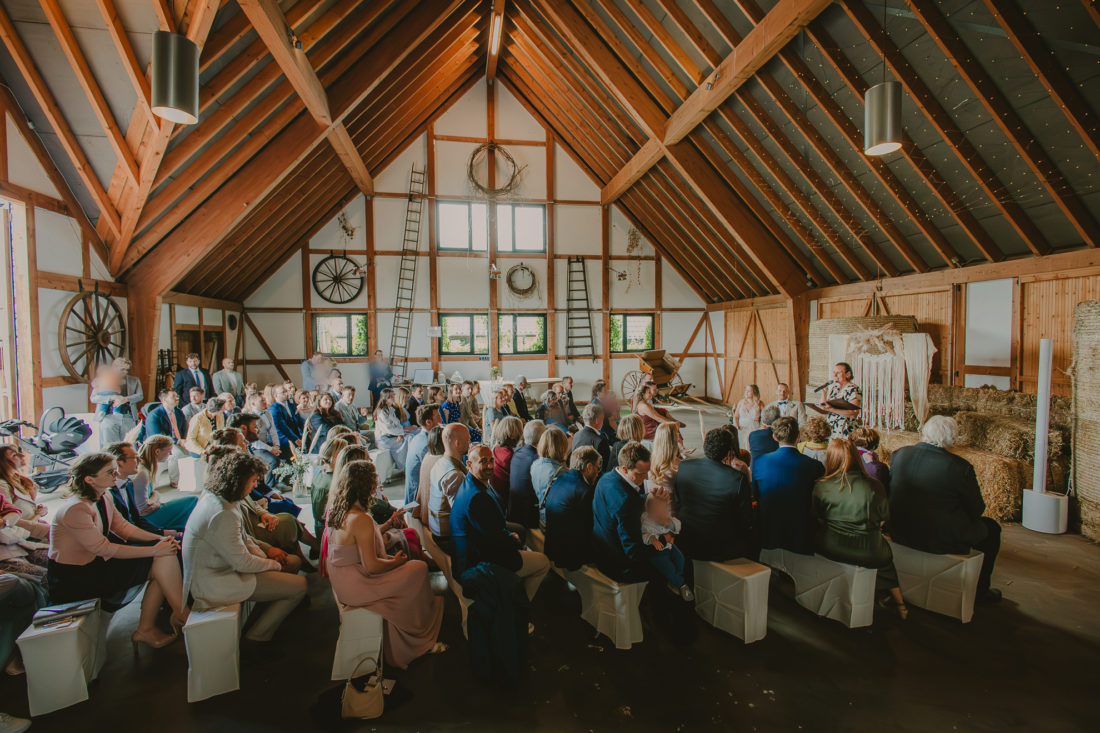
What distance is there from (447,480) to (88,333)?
6257 millimetres

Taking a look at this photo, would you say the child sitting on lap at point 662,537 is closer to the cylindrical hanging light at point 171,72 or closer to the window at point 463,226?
the cylindrical hanging light at point 171,72

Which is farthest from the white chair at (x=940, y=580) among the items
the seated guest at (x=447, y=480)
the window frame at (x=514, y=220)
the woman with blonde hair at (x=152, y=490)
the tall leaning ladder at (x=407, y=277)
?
the window frame at (x=514, y=220)

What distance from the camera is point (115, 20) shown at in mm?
4488

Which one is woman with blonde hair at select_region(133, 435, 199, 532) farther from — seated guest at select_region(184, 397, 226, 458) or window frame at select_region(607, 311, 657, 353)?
window frame at select_region(607, 311, 657, 353)

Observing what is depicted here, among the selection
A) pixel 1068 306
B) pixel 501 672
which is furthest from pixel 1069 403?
pixel 501 672

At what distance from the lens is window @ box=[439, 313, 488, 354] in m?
13.4

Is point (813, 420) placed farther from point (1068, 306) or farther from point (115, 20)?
point (115, 20)

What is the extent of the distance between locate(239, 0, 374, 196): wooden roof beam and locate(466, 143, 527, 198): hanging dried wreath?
4.63 metres

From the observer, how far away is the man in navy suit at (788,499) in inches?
129

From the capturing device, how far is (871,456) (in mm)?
3912

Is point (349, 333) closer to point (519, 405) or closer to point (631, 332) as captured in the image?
point (519, 405)

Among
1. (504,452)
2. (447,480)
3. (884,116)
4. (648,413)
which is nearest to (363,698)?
(447,480)

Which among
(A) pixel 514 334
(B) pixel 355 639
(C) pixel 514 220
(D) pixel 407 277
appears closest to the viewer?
(B) pixel 355 639

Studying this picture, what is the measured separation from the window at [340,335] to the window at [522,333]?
3.41 meters
